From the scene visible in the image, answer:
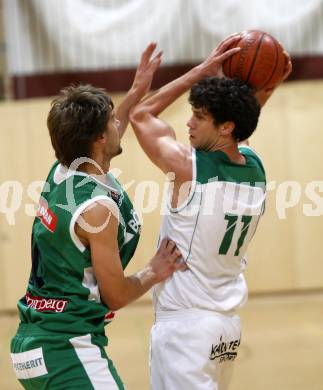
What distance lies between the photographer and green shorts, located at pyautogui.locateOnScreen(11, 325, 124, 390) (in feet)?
9.64

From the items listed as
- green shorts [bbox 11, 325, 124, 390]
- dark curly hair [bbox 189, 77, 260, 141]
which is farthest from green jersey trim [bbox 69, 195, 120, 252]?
dark curly hair [bbox 189, 77, 260, 141]

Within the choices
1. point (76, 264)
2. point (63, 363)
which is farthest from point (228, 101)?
point (63, 363)

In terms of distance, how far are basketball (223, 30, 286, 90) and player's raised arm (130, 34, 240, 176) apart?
0.16 ft

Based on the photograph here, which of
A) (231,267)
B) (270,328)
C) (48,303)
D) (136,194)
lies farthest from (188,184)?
(136,194)

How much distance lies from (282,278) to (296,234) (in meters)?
0.60

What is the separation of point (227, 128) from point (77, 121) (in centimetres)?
83

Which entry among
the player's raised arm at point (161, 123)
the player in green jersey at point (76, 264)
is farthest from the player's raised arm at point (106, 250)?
the player's raised arm at point (161, 123)

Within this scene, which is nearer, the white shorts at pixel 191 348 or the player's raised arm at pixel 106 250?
the player's raised arm at pixel 106 250

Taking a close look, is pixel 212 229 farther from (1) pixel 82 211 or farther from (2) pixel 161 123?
(1) pixel 82 211

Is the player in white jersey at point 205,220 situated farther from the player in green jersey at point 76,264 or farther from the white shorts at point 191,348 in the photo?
the player in green jersey at point 76,264

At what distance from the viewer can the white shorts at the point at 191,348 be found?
3.41 metres

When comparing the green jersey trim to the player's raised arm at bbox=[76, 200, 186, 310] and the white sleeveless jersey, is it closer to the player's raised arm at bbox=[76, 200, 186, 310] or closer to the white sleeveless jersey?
the player's raised arm at bbox=[76, 200, 186, 310]

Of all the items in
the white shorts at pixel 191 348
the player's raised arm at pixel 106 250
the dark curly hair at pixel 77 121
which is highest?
the dark curly hair at pixel 77 121

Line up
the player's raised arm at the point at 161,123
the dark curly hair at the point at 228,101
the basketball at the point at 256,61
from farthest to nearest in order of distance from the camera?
the basketball at the point at 256,61
the player's raised arm at the point at 161,123
the dark curly hair at the point at 228,101
